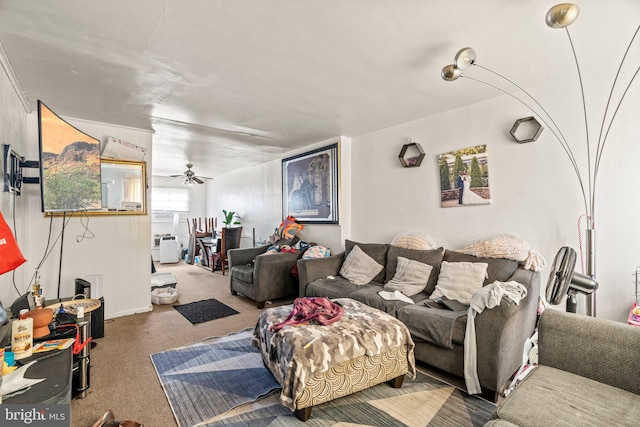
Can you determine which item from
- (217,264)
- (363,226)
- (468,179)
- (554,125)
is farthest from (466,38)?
(217,264)

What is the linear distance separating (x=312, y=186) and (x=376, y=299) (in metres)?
2.38

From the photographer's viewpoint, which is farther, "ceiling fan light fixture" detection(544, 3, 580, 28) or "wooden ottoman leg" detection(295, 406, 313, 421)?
"wooden ottoman leg" detection(295, 406, 313, 421)

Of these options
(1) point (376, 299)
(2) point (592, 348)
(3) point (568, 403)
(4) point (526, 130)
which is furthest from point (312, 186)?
(3) point (568, 403)

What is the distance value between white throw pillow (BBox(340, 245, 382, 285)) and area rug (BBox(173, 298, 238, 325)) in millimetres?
1489

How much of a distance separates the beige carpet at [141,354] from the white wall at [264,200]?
1.17m

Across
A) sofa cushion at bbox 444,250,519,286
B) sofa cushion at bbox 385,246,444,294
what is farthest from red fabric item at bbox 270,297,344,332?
sofa cushion at bbox 444,250,519,286

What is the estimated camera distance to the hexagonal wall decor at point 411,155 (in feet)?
11.2

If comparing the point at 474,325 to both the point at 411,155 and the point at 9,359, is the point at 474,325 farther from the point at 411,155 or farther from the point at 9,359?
the point at 9,359

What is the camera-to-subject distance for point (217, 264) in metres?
6.30

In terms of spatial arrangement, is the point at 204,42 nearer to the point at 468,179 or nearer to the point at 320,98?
the point at 320,98

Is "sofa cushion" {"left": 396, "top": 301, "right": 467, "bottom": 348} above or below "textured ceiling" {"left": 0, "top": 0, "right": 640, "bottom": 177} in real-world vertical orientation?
below

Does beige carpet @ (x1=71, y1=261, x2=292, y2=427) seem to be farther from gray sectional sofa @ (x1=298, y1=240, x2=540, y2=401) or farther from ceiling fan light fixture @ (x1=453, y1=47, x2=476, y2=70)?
ceiling fan light fixture @ (x1=453, y1=47, x2=476, y2=70)

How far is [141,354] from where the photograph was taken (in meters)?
2.61

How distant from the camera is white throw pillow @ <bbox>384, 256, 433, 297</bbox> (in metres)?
2.88
